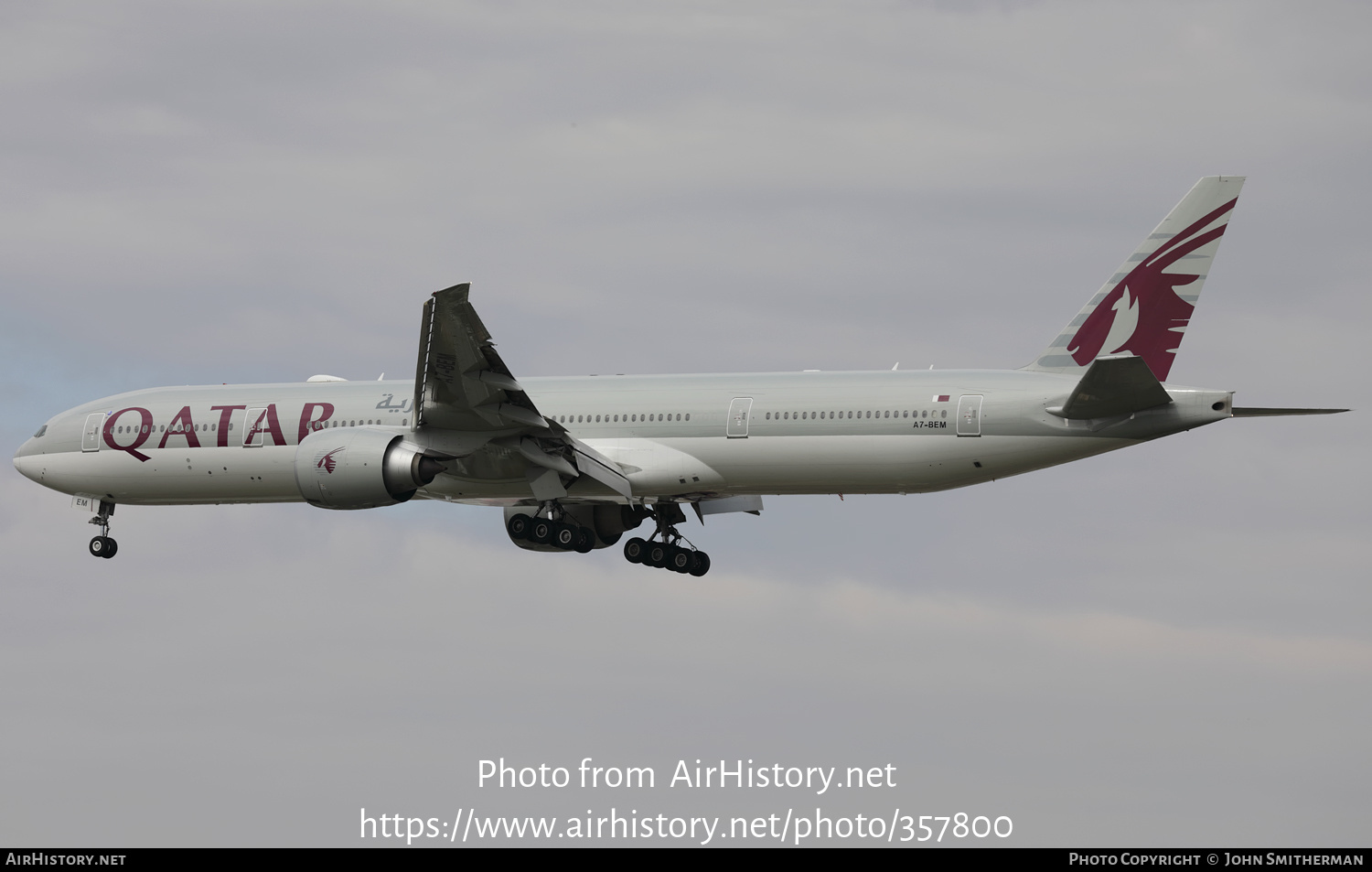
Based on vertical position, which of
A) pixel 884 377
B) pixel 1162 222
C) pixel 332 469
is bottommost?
pixel 332 469

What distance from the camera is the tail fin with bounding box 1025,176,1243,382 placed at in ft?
113

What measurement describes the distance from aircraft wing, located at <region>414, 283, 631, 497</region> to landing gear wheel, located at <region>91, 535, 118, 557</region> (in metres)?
11.2


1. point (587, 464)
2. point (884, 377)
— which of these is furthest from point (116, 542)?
point (884, 377)

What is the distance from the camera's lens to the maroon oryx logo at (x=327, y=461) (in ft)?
115

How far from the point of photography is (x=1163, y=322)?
1351 inches

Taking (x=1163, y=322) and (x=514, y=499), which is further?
(x=514, y=499)

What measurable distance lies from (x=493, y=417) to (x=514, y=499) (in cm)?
416

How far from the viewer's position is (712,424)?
36219 millimetres

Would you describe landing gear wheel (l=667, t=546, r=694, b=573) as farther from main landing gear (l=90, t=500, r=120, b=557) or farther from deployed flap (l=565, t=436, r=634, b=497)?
main landing gear (l=90, t=500, r=120, b=557)

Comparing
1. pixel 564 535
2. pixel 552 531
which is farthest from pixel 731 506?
pixel 552 531

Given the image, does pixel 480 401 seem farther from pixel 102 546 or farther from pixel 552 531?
pixel 102 546

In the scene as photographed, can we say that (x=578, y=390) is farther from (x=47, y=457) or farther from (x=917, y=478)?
(x=47, y=457)

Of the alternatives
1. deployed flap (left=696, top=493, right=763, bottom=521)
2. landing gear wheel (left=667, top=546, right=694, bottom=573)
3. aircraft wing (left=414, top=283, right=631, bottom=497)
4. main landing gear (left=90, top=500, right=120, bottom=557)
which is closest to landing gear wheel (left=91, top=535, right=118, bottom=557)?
main landing gear (left=90, top=500, right=120, bottom=557)

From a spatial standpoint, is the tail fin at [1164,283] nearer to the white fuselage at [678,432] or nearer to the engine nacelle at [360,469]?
the white fuselage at [678,432]
